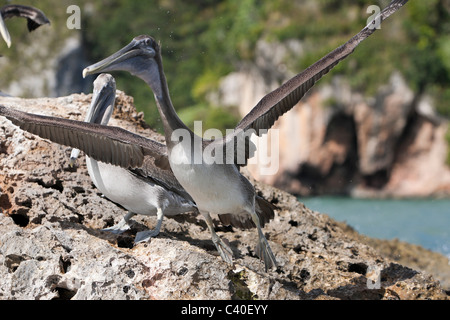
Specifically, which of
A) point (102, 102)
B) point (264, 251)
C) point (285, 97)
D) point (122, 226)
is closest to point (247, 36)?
point (102, 102)

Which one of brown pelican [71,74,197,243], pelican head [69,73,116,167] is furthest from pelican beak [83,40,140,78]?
pelican head [69,73,116,167]

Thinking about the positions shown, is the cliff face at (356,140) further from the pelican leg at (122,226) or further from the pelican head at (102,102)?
the pelican leg at (122,226)

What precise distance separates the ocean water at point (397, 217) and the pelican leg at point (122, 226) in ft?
26.8

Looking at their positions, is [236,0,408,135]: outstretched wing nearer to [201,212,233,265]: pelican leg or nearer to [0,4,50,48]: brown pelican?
[201,212,233,265]: pelican leg

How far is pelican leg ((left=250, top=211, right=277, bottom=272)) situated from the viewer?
5.00 meters

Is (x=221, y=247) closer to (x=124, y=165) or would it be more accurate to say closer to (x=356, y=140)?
(x=124, y=165)

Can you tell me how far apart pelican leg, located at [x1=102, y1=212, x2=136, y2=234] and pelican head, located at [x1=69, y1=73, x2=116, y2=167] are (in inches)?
30.8

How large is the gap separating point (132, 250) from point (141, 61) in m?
1.32

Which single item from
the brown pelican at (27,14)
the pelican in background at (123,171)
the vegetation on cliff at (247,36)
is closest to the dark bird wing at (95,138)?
the pelican in background at (123,171)

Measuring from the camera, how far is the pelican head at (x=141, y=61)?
4441 mm

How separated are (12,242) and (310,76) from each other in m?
2.30

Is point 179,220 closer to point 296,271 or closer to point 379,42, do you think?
point 296,271

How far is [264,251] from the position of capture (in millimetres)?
5023
